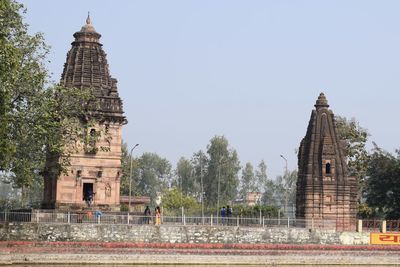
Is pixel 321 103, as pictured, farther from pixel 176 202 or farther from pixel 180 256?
pixel 176 202

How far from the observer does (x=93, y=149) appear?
48.8 meters

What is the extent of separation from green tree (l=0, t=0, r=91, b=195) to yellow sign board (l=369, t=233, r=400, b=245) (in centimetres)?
1934

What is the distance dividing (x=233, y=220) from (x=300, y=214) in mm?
6074

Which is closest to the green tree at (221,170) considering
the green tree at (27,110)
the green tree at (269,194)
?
the green tree at (269,194)

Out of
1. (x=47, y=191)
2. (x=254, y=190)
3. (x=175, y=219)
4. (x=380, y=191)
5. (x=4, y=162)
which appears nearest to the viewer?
(x=4, y=162)

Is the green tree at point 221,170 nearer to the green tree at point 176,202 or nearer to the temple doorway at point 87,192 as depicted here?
the green tree at point 176,202

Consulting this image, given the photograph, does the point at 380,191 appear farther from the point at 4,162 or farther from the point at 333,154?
the point at 4,162

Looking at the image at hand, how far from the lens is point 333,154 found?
4756cm

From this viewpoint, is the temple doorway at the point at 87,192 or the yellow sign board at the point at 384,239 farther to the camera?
the temple doorway at the point at 87,192

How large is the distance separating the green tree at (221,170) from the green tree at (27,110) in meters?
61.5

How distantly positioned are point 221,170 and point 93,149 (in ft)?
180

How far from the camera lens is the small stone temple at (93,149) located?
1914 inches

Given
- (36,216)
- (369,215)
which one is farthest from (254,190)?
(36,216)

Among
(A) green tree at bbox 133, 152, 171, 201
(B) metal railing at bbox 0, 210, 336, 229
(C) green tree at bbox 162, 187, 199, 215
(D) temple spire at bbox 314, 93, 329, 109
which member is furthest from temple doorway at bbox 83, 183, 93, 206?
(A) green tree at bbox 133, 152, 171, 201
